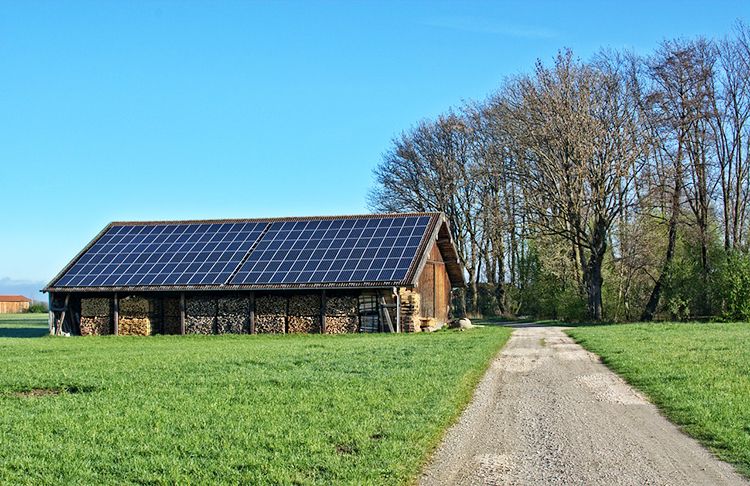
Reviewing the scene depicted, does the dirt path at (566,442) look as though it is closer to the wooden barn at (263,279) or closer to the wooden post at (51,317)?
the wooden barn at (263,279)

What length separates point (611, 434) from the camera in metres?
9.49

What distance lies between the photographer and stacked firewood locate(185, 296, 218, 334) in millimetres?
34156

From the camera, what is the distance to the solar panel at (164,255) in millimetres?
34719

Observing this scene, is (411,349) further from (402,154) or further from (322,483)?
(402,154)

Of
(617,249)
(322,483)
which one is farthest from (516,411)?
(617,249)

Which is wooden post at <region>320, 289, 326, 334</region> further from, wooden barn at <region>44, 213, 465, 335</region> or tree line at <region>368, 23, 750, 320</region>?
tree line at <region>368, 23, 750, 320</region>

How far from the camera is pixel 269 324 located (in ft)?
110

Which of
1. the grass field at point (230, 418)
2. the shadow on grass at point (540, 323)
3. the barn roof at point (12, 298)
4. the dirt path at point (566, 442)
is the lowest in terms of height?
the shadow on grass at point (540, 323)

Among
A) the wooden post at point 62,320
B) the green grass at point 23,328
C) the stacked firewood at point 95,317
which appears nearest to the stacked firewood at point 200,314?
the stacked firewood at point 95,317

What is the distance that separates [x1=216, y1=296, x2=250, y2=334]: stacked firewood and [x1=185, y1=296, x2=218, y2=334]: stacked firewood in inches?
12.5

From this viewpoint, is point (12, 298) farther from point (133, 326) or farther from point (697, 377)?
point (697, 377)

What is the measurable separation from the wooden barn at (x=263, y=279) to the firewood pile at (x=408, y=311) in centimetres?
4

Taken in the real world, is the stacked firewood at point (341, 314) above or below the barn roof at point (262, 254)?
below

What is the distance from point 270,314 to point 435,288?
8.43 metres
